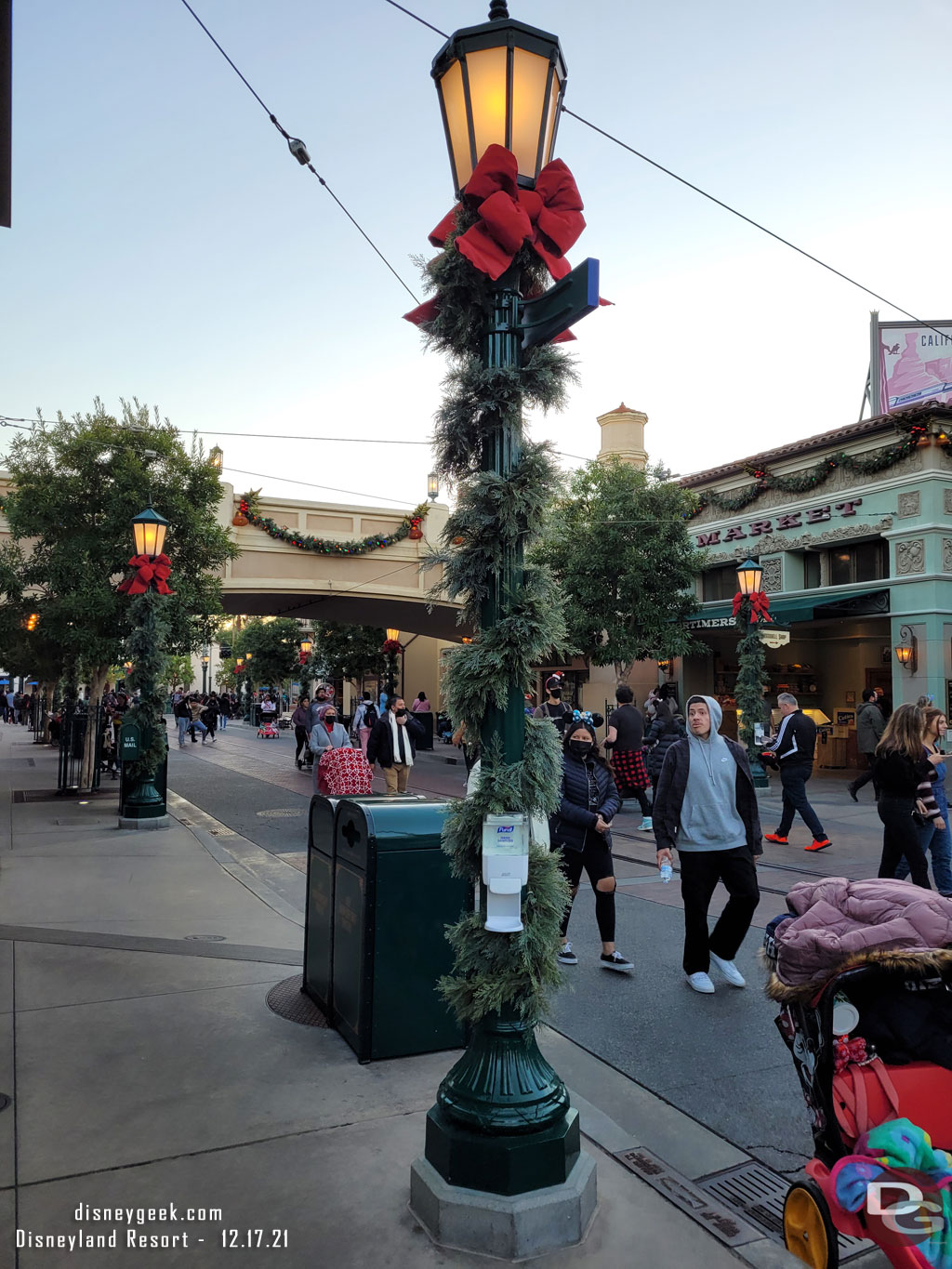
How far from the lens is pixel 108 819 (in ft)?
42.1

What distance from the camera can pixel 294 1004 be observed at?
5230 millimetres

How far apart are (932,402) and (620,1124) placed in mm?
19214

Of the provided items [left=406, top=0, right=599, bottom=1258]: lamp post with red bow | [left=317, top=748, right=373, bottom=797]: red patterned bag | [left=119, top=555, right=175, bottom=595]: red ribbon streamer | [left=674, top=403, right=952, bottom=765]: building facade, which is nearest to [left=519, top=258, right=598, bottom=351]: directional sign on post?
[left=406, top=0, right=599, bottom=1258]: lamp post with red bow

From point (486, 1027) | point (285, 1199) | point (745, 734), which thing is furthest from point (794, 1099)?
point (745, 734)

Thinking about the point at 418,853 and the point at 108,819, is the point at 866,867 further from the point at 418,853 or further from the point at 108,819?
the point at 108,819

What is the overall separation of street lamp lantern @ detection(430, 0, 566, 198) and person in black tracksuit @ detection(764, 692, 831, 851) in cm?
796

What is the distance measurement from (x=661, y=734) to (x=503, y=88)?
34.0 ft

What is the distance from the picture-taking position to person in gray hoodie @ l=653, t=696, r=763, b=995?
561 centimetres

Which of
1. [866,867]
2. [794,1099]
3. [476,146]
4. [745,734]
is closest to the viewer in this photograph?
[476,146]

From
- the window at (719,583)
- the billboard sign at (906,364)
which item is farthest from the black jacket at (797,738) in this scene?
the billboard sign at (906,364)

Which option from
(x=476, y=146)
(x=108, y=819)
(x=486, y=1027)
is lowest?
(x=108, y=819)

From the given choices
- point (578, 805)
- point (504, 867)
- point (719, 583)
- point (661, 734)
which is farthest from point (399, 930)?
point (719, 583)

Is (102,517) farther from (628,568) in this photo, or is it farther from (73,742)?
(628,568)

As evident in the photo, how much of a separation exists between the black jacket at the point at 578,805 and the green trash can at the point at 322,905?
1.30 meters
